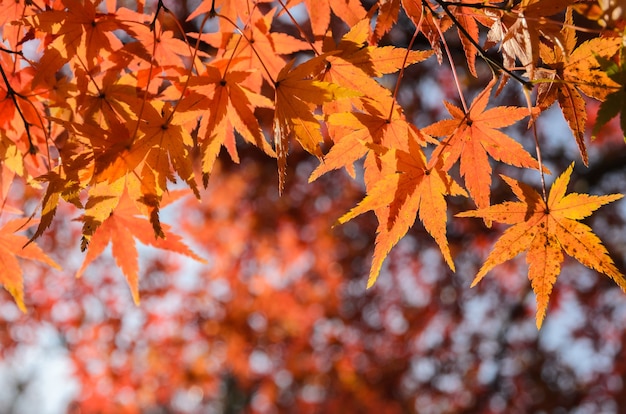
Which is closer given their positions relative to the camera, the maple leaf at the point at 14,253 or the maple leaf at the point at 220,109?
the maple leaf at the point at 220,109

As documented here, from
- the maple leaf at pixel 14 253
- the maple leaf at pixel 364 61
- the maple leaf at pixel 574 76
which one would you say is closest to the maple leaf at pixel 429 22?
the maple leaf at pixel 364 61

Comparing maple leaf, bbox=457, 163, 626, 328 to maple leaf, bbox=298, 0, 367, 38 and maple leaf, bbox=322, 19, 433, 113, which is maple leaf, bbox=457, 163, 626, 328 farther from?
maple leaf, bbox=298, 0, 367, 38

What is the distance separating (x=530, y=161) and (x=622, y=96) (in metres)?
0.31

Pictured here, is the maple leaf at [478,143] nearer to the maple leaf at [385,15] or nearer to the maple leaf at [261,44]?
the maple leaf at [385,15]

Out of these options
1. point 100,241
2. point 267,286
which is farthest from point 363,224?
point 100,241

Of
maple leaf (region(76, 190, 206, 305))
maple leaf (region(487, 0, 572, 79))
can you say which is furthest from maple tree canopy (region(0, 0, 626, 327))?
maple leaf (region(76, 190, 206, 305))

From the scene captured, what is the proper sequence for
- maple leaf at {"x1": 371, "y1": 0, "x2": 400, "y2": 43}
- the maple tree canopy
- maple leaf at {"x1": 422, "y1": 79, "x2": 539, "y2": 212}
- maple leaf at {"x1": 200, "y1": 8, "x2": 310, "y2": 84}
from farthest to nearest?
maple leaf at {"x1": 200, "y1": 8, "x2": 310, "y2": 84} → maple leaf at {"x1": 371, "y1": 0, "x2": 400, "y2": 43} → maple leaf at {"x1": 422, "y1": 79, "x2": 539, "y2": 212} → the maple tree canopy

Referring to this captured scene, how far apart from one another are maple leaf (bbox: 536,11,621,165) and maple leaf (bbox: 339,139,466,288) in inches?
9.4

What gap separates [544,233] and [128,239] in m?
0.98

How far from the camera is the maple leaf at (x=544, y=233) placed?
3.40 ft

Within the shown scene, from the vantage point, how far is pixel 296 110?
3.53ft

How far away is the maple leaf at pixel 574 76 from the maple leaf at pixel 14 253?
1.19 m

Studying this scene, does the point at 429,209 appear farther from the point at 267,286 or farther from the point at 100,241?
the point at 267,286

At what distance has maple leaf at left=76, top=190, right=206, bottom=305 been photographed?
1408 millimetres
